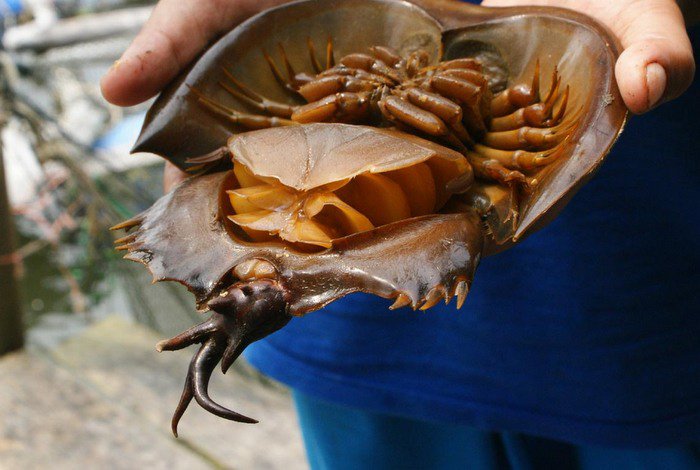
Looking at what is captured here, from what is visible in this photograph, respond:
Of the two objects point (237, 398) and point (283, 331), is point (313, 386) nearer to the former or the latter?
point (283, 331)

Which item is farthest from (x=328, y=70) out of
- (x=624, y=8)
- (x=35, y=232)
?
(x=35, y=232)

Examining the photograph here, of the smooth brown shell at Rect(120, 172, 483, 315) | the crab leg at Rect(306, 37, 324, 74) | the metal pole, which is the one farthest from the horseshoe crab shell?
the metal pole

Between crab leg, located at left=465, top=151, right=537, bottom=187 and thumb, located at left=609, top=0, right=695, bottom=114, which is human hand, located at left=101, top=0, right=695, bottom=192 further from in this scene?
crab leg, located at left=465, top=151, right=537, bottom=187

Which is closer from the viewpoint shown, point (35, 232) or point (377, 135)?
point (377, 135)

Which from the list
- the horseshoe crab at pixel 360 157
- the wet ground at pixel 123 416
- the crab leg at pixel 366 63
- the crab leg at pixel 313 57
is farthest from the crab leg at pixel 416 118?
the wet ground at pixel 123 416

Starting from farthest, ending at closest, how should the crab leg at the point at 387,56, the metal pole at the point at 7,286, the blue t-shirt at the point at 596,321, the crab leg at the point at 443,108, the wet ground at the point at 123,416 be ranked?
1. the metal pole at the point at 7,286
2. the wet ground at the point at 123,416
3. the crab leg at the point at 387,56
4. the blue t-shirt at the point at 596,321
5. the crab leg at the point at 443,108

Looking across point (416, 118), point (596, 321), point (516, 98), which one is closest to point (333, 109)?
point (416, 118)

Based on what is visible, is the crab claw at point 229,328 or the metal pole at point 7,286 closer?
the crab claw at point 229,328

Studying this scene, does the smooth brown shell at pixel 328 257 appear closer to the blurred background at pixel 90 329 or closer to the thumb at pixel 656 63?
the thumb at pixel 656 63
